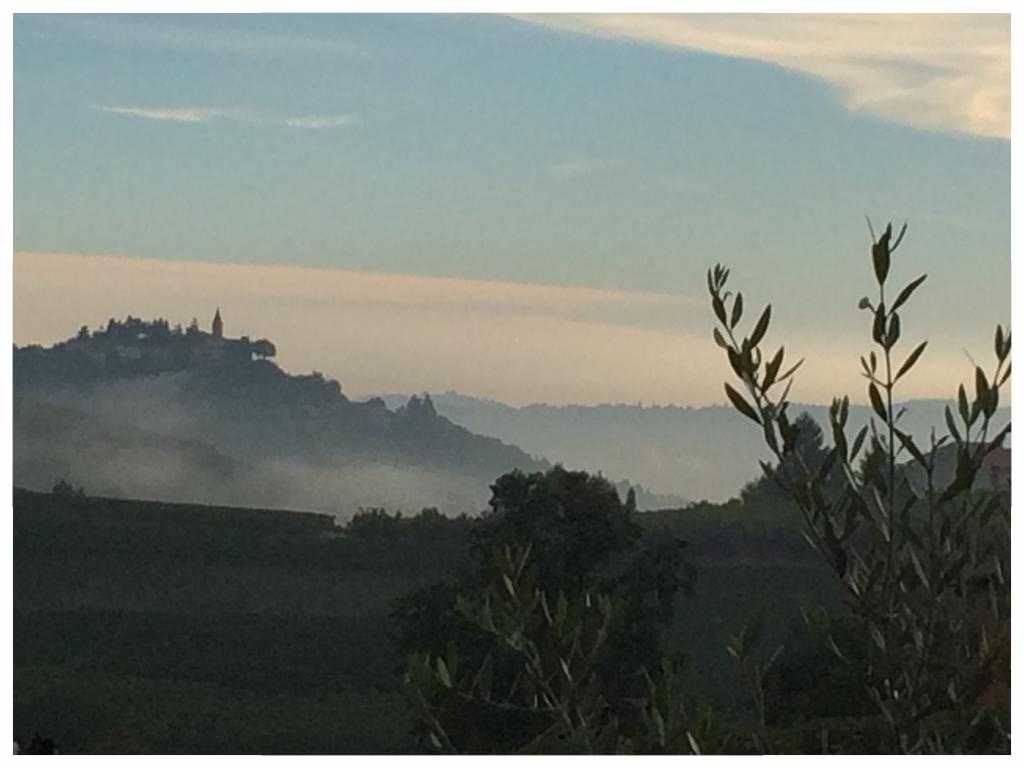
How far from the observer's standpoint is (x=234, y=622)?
2.29 metres

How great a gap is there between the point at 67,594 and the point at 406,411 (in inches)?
28.0

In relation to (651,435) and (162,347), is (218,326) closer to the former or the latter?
(162,347)

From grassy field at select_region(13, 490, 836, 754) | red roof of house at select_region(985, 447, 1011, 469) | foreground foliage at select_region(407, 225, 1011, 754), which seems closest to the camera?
foreground foliage at select_region(407, 225, 1011, 754)

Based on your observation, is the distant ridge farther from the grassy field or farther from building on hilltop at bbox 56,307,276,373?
building on hilltop at bbox 56,307,276,373

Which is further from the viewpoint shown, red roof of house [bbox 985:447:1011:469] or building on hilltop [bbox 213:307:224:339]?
building on hilltop [bbox 213:307:224:339]

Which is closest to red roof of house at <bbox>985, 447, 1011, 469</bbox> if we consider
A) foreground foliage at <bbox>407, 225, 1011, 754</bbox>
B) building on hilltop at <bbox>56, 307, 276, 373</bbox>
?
foreground foliage at <bbox>407, 225, 1011, 754</bbox>

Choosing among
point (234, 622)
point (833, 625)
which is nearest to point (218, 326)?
point (234, 622)

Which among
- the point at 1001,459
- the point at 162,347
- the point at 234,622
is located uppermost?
the point at 162,347

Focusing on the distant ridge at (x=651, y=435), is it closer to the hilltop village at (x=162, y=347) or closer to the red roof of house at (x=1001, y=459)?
the red roof of house at (x=1001, y=459)

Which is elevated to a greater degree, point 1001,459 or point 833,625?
point 1001,459

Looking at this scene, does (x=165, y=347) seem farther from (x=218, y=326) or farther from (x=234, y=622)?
(x=234, y=622)

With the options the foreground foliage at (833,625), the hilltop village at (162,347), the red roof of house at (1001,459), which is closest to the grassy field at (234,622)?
the foreground foliage at (833,625)

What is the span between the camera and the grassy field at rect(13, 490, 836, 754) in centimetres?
227

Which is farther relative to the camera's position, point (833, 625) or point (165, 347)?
point (165, 347)
